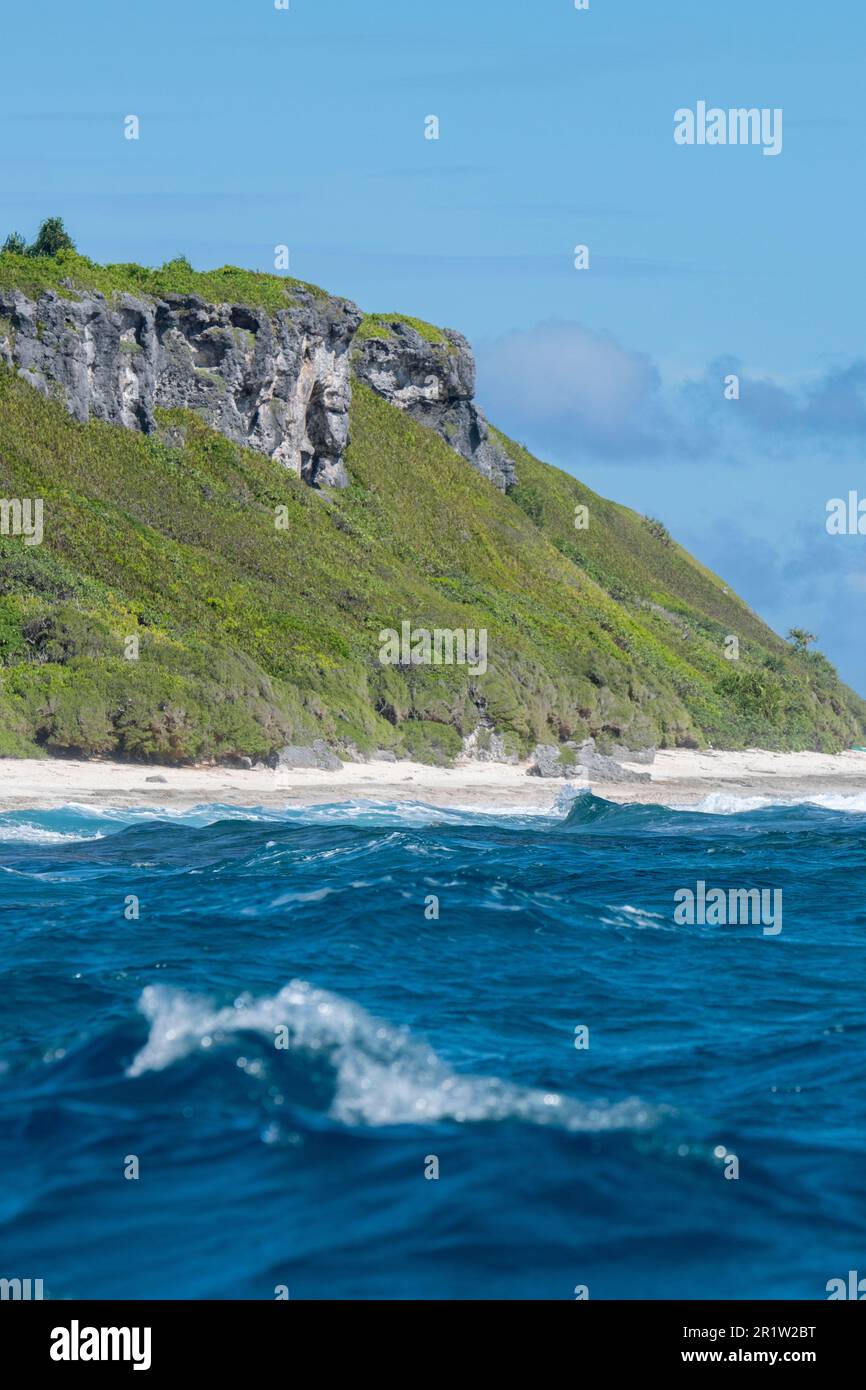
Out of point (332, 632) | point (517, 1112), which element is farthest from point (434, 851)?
point (332, 632)

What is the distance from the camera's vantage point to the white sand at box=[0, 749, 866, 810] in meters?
33.0

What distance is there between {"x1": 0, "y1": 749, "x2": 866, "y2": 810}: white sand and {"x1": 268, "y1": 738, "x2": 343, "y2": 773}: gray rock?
368 millimetres

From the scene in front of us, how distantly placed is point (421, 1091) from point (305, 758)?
31662 millimetres

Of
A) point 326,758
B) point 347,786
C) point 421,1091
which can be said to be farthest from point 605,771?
point 421,1091

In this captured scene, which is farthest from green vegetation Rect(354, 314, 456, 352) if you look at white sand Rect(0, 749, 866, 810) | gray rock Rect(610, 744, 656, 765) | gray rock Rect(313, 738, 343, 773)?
Answer: gray rock Rect(313, 738, 343, 773)

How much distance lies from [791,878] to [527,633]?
4896cm

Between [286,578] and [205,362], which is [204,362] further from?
[286,578]

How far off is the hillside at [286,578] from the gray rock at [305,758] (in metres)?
0.52

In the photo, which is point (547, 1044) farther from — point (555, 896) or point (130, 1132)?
point (555, 896)

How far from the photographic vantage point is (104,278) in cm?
7062

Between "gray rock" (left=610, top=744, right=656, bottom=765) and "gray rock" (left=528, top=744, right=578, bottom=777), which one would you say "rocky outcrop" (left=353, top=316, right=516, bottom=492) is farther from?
"gray rock" (left=528, top=744, right=578, bottom=777)

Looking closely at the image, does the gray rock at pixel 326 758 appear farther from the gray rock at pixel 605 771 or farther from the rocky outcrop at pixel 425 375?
the rocky outcrop at pixel 425 375

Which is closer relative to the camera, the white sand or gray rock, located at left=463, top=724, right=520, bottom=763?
the white sand

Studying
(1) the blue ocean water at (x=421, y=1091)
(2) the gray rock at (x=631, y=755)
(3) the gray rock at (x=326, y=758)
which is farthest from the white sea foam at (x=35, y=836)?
(2) the gray rock at (x=631, y=755)
